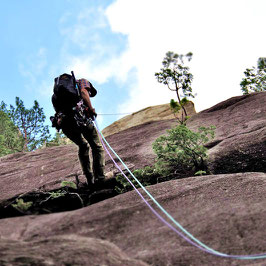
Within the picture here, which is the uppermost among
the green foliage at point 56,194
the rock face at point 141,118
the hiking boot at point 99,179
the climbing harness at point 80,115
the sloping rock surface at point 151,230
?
the rock face at point 141,118

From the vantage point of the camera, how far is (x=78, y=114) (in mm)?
5406

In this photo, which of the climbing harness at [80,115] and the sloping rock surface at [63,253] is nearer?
the sloping rock surface at [63,253]

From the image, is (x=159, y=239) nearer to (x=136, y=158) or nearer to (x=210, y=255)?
(x=210, y=255)

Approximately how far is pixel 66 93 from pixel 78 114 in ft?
1.54

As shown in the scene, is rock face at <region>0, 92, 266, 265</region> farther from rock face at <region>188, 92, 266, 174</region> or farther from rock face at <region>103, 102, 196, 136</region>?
rock face at <region>103, 102, 196, 136</region>

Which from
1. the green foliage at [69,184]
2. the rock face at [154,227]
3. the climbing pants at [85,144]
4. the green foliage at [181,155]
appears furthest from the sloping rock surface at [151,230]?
the green foliage at [69,184]

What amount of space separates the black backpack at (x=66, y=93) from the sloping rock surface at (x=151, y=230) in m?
2.16

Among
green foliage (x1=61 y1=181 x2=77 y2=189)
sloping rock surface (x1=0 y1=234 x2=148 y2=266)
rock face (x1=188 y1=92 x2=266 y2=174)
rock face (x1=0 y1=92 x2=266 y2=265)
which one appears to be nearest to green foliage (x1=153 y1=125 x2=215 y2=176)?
rock face (x1=188 y1=92 x2=266 y2=174)

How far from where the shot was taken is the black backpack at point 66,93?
5.24 metres

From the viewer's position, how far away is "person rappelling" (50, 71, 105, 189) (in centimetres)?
532

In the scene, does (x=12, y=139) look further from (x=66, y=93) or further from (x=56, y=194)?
(x=66, y=93)

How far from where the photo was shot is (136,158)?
826 cm

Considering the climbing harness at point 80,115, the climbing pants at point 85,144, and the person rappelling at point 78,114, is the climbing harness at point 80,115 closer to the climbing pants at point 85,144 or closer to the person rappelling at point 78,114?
the person rappelling at point 78,114

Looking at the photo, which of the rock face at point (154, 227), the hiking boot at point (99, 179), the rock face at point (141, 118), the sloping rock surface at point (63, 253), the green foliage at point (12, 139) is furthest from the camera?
the rock face at point (141, 118)
